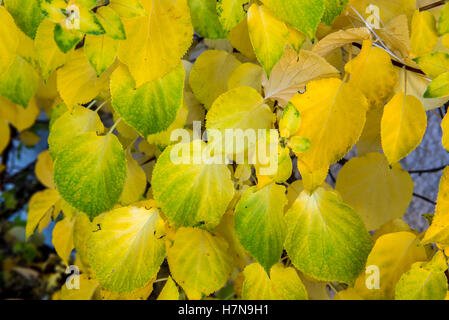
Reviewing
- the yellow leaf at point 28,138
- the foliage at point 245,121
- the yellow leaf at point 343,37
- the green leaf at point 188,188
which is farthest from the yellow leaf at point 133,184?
the yellow leaf at point 28,138

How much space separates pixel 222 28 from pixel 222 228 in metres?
0.21

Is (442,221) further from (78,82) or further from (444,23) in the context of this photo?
(78,82)

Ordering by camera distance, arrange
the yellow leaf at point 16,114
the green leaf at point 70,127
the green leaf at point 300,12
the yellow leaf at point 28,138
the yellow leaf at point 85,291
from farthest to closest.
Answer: the yellow leaf at point 28,138 < the yellow leaf at point 16,114 < the yellow leaf at point 85,291 < the green leaf at point 70,127 < the green leaf at point 300,12

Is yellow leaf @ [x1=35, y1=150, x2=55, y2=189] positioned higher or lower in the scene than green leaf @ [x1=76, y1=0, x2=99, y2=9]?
lower

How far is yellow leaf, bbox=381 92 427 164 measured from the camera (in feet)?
1.06

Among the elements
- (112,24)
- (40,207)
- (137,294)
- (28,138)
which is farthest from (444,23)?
(28,138)

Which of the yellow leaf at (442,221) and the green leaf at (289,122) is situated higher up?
the green leaf at (289,122)

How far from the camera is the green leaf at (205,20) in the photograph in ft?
1.06

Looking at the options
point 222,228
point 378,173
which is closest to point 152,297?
point 222,228

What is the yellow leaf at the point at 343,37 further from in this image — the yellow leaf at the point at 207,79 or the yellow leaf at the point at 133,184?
the yellow leaf at the point at 133,184

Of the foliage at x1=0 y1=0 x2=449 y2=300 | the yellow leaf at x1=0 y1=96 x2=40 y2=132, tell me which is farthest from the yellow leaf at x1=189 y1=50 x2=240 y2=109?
the yellow leaf at x1=0 y1=96 x2=40 y2=132

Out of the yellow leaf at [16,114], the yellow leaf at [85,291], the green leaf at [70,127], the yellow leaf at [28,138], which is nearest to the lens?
the green leaf at [70,127]

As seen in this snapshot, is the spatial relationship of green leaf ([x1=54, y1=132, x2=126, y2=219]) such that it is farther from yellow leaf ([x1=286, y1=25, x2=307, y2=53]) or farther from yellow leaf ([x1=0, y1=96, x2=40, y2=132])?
yellow leaf ([x1=0, y1=96, x2=40, y2=132])
